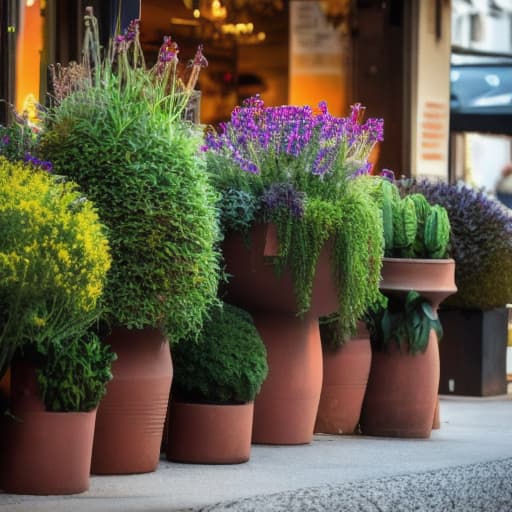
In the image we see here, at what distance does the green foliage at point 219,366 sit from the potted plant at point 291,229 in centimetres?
40

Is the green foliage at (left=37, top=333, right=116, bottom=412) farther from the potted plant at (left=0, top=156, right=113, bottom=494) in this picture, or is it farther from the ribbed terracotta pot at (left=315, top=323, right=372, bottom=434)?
the ribbed terracotta pot at (left=315, top=323, right=372, bottom=434)

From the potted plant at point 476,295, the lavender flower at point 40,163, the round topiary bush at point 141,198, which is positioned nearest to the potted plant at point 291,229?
the round topiary bush at point 141,198

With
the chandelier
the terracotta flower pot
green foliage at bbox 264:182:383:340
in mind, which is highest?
the chandelier

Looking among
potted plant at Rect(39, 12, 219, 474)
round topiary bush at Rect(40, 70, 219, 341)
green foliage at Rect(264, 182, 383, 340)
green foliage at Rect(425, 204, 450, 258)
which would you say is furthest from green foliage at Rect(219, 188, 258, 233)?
green foliage at Rect(425, 204, 450, 258)

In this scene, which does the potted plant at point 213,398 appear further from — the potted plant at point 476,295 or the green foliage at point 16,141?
the potted plant at point 476,295

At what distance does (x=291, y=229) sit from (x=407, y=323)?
4.34 feet

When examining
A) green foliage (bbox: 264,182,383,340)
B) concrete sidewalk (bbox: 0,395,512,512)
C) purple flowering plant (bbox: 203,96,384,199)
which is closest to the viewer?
concrete sidewalk (bbox: 0,395,512,512)

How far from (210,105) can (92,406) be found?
22.6 ft

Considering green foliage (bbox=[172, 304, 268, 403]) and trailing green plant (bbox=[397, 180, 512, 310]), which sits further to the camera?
trailing green plant (bbox=[397, 180, 512, 310])

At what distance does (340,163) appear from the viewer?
22.9 ft

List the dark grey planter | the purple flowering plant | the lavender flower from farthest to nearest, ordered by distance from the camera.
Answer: the dark grey planter, the purple flowering plant, the lavender flower

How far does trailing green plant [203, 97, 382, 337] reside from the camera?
683 cm

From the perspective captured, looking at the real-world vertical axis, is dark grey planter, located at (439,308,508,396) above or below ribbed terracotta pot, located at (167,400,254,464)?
above

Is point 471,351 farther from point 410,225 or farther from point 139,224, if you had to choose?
point 139,224
